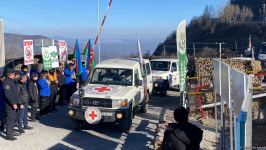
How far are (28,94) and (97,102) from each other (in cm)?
203

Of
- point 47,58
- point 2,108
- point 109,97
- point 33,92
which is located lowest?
point 2,108

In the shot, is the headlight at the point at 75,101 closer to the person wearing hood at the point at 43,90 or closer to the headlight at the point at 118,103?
the headlight at the point at 118,103

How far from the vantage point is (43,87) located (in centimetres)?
1407

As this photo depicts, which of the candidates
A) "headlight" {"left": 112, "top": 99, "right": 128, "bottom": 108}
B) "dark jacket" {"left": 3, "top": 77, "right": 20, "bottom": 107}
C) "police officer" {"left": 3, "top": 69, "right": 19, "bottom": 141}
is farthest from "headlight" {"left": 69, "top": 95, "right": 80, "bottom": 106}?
"dark jacket" {"left": 3, "top": 77, "right": 20, "bottom": 107}

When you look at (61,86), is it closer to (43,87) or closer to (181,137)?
(43,87)

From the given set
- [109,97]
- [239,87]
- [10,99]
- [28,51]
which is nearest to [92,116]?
[109,97]

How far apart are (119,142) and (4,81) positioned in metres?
3.10

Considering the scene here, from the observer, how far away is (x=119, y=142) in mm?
11320

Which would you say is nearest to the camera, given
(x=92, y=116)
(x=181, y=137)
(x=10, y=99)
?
(x=181, y=137)

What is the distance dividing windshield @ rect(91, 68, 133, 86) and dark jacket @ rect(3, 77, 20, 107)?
316cm

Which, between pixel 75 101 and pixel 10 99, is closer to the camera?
pixel 10 99

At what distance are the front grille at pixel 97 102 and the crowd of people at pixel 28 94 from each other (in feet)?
5.01

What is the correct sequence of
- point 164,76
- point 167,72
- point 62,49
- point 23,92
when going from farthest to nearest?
point 167,72
point 164,76
point 62,49
point 23,92

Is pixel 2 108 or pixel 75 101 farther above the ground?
pixel 75 101
